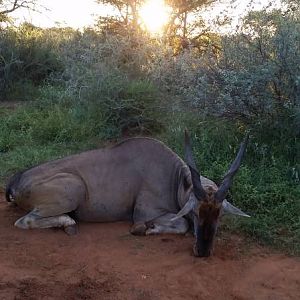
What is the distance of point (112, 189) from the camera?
552cm

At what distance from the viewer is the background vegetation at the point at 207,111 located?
5.98 m

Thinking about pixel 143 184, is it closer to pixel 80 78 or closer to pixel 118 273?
pixel 118 273

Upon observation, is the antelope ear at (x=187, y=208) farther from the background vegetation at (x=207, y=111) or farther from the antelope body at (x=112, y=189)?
the background vegetation at (x=207, y=111)

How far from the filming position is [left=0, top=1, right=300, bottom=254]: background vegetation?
19.6 feet

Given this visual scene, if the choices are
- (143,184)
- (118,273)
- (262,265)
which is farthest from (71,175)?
(262,265)

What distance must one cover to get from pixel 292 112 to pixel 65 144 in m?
3.31

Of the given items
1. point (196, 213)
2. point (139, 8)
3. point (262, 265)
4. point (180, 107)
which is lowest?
point (262, 265)

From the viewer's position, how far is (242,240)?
511 centimetres

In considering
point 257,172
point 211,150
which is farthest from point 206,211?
point 211,150

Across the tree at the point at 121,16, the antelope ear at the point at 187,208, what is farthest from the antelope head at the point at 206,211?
the tree at the point at 121,16

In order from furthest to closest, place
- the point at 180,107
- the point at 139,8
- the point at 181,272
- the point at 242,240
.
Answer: the point at 139,8, the point at 180,107, the point at 242,240, the point at 181,272

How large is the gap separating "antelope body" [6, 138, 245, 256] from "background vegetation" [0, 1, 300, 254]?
0.66 meters

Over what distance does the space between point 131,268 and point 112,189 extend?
1.20 meters

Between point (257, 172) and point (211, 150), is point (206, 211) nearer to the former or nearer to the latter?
point (257, 172)
